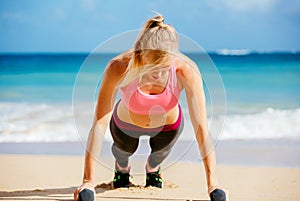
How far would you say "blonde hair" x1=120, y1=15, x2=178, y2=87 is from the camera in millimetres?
2713

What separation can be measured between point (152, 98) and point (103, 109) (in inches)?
11.4

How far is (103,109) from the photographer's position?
9.66 feet

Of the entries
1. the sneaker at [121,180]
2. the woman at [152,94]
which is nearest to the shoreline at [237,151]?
the sneaker at [121,180]

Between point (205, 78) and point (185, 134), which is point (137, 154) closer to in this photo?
point (185, 134)

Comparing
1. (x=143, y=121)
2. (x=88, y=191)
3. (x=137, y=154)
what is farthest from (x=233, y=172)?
(x=88, y=191)

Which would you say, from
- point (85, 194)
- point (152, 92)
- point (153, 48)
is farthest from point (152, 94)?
point (85, 194)

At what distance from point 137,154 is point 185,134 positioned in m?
0.39

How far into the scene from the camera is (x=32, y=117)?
8031mm

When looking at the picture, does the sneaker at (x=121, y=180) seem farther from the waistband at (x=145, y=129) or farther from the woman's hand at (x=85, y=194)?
the woman's hand at (x=85, y=194)

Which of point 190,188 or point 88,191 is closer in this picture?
point 88,191

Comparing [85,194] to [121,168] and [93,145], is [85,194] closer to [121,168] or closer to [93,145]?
[93,145]

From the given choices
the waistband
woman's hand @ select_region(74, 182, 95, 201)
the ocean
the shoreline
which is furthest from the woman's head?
the shoreline

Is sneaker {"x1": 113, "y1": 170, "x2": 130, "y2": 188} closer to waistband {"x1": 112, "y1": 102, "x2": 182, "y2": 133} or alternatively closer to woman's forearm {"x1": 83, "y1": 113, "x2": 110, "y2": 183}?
waistband {"x1": 112, "y1": 102, "x2": 182, "y2": 133}

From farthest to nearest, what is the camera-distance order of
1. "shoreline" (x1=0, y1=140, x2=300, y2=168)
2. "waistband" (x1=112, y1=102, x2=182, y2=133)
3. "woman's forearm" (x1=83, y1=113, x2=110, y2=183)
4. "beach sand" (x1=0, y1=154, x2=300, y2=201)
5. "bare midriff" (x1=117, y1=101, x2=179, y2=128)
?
1. "shoreline" (x1=0, y1=140, x2=300, y2=168)
2. "beach sand" (x1=0, y1=154, x2=300, y2=201)
3. "waistband" (x1=112, y1=102, x2=182, y2=133)
4. "bare midriff" (x1=117, y1=101, x2=179, y2=128)
5. "woman's forearm" (x1=83, y1=113, x2=110, y2=183)
